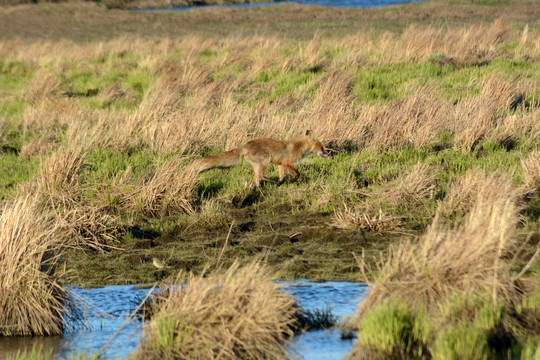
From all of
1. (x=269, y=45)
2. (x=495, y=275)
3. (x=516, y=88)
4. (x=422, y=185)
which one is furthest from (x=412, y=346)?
(x=269, y=45)

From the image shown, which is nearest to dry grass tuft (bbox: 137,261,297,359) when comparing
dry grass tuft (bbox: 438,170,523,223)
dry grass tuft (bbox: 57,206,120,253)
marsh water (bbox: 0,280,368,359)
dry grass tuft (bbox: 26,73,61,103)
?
marsh water (bbox: 0,280,368,359)

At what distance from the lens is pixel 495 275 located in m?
4.32

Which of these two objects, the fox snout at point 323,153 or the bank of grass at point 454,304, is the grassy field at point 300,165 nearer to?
the bank of grass at point 454,304

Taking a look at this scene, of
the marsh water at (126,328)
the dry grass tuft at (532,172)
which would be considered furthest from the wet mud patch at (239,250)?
the dry grass tuft at (532,172)

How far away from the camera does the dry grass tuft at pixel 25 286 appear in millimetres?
4828

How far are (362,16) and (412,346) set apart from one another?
35.6 m

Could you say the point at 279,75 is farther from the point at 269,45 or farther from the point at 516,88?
the point at 516,88

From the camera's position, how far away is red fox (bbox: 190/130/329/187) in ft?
26.8

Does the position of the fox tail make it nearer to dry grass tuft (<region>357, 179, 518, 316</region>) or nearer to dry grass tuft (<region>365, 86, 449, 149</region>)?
dry grass tuft (<region>365, 86, 449, 149</region>)

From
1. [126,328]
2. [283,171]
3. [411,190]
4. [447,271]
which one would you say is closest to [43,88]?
[283,171]

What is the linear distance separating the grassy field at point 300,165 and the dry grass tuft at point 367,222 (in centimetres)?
1

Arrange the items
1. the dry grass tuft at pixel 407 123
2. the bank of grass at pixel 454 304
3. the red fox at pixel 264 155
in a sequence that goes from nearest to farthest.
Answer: the bank of grass at pixel 454 304 → the red fox at pixel 264 155 → the dry grass tuft at pixel 407 123

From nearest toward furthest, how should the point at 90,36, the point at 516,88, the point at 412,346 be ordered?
the point at 412,346 < the point at 516,88 < the point at 90,36

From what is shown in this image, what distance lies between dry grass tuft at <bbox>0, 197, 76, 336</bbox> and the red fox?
3097mm
